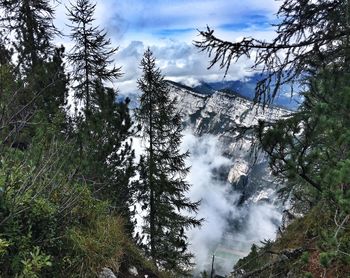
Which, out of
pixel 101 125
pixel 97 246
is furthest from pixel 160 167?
pixel 97 246

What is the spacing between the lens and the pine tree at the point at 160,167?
1834 cm

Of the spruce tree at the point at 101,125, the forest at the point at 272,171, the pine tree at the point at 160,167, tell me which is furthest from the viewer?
A: the pine tree at the point at 160,167

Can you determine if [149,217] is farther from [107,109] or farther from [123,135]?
[107,109]

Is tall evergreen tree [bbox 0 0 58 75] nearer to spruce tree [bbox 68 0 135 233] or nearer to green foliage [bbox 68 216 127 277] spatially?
spruce tree [bbox 68 0 135 233]

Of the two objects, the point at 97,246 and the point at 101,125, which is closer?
the point at 97,246

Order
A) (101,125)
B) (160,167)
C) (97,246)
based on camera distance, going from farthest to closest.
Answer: (160,167) < (101,125) < (97,246)

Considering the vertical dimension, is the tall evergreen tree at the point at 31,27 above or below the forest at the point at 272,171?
above

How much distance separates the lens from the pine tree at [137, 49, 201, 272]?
1834 centimetres

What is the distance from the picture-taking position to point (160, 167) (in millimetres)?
18953

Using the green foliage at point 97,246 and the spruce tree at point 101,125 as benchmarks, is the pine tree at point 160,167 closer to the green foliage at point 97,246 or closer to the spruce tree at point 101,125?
the spruce tree at point 101,125

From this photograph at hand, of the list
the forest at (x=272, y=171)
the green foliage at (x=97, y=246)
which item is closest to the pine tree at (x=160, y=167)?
the forest at (x=272, y=171)

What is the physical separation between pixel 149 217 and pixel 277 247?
483 inches

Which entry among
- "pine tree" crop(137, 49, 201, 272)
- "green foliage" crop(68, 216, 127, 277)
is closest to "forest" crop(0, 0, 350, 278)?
"green foliage" crop(68, 216, 127, 277)

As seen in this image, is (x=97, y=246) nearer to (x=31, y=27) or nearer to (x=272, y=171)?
(x=272, y=171)
